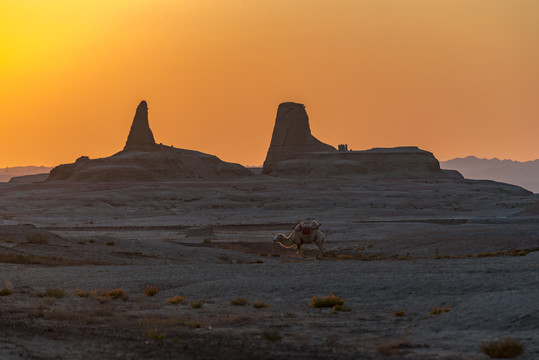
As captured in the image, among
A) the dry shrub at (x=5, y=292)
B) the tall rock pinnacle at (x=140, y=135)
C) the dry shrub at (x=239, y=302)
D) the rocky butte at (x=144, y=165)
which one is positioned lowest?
the dry shrub at (x=5, y=292)

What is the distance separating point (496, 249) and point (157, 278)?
19.9 meters

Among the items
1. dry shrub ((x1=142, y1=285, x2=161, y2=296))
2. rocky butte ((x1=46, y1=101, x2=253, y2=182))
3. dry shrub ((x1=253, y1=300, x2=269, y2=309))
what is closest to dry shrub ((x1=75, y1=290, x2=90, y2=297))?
dry shrub ((x1=142, y1=285, x2=161, y2=296))

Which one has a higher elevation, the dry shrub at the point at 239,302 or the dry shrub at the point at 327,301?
the dry shrub at the point at 327,301

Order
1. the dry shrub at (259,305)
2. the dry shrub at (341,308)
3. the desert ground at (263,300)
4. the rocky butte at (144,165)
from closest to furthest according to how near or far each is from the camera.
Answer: the desert ground at (263,300) < the dry shrub at (341,308) < the dry shrub at (259,305) < the rocky butte at (144,165)

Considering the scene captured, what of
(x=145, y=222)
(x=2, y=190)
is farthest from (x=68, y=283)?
(x=2, y=190)

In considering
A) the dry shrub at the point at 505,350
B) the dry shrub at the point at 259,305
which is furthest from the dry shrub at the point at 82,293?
the dry shrub at the point at 505,350

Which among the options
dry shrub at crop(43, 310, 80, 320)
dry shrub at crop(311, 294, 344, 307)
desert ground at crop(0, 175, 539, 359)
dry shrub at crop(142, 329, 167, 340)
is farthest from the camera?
dry shrub at crop(311, 294, 344, 307)

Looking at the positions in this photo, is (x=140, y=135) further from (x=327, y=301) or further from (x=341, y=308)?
(x=341, y=308)

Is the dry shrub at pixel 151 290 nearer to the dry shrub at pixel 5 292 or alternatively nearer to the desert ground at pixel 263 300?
the desert ground at pixel 263 300

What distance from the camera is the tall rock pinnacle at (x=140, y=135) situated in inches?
6658

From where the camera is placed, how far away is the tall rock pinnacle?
555 feet

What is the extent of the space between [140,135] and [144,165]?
18.6 m

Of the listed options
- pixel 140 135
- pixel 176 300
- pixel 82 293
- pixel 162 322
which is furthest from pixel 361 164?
pixel 162 322

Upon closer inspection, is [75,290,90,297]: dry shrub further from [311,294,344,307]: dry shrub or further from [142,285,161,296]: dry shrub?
[311,294,344,307]: dry shrub
